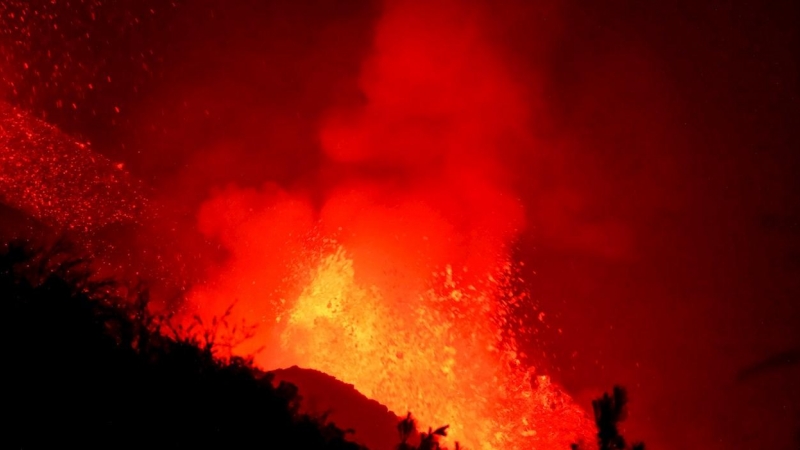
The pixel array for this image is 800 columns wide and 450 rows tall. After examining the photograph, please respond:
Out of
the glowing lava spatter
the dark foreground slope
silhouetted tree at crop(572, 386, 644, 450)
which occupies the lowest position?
the dark foreground slope

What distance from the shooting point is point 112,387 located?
3.68 metres

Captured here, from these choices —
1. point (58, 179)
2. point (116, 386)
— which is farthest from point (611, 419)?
point (58, 179)

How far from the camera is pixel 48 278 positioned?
4.24 meters

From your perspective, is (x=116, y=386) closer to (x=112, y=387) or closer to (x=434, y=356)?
(x=112, y=387)

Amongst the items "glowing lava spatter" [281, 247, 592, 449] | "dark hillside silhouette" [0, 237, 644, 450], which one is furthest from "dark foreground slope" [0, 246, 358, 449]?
"glowing lava spatter" [281, 247, 592, 449]

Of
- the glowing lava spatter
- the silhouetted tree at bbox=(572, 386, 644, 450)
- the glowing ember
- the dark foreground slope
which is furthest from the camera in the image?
the glowing lava spatter

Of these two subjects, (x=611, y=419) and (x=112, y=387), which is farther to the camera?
(x=611, y=419)

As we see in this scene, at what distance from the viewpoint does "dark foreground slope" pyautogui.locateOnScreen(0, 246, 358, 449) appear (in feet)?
11.0

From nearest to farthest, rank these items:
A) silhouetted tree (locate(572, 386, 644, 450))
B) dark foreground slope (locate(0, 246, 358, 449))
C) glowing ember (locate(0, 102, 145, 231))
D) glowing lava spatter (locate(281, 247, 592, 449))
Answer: dark foreground slope (locate(0, 246, 358, 449)) < silhouetted tree (locate(572, 386, 644, 450)) < glowing ember (locate(0, 102, 145, 231)) < glowing lava spatter (locate(281, 247, 592, 449))

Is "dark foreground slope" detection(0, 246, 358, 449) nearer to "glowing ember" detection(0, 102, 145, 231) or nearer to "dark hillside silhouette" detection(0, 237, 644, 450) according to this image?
"dark hillside silhouette" detection(0, 237, 644, 450)

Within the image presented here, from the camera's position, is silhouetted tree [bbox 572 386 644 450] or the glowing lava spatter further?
the glowing lava spatter

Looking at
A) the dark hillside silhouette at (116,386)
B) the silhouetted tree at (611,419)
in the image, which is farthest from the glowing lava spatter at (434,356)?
the silhouetted tree at (611,419)

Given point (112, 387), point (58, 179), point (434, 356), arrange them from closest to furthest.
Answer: point (112, 387), point (58, 179), point (434, 356)

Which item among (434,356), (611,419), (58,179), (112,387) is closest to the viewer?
(112,387)
